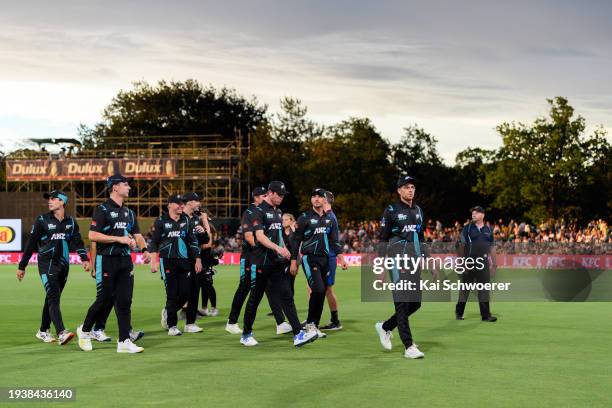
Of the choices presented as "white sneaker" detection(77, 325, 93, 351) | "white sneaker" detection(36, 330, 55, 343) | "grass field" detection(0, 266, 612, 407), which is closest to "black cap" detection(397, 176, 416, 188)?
"grass field" detection(0, 266, 612, 407)

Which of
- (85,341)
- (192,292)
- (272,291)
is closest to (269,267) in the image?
(272,291)

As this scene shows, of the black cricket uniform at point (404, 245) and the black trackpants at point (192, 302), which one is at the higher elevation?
the black cricket uniform at point (404, 245)

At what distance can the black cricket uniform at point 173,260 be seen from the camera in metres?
13.9

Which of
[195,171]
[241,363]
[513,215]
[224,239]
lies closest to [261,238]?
[241,363]

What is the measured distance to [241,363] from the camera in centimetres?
1089

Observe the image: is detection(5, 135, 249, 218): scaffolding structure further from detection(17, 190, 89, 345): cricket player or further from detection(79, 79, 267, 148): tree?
detection(17, 190, 89, 345): cricket player

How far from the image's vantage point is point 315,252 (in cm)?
1350

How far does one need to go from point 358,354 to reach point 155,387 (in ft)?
11.0

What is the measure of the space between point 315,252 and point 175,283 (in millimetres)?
2248

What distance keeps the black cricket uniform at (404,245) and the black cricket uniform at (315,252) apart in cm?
212

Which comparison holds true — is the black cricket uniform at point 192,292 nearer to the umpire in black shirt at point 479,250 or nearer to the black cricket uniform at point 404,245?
the black cricket uniform at point 404,245

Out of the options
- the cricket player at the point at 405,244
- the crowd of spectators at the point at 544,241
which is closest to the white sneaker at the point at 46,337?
the cricket player at the point at 405,244

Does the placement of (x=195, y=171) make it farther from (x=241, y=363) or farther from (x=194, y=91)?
(x=241, y=363)

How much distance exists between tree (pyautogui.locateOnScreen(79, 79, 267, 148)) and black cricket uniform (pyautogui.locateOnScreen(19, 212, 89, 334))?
221 ft
